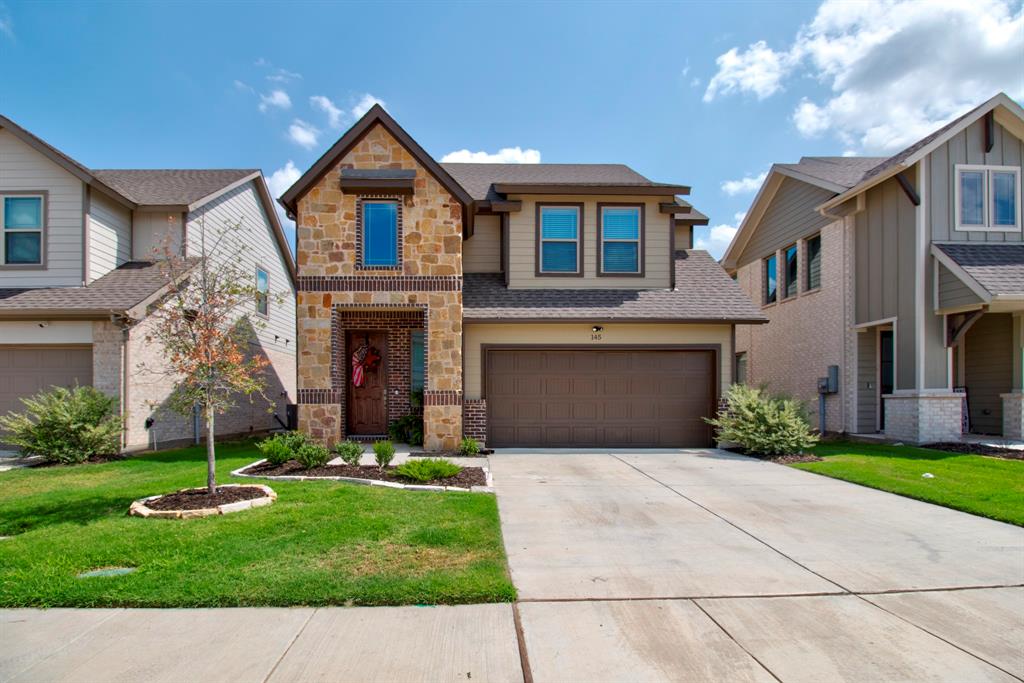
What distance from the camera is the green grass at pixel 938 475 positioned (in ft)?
24.6

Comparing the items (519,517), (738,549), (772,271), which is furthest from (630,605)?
(772,271)

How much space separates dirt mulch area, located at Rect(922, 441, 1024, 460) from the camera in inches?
438

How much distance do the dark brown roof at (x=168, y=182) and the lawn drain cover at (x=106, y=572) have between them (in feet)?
36.1

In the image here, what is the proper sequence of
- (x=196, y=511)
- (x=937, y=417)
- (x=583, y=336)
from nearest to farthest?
(x=196, y=511)
(x=937, y=417)
(x=583, y=336)

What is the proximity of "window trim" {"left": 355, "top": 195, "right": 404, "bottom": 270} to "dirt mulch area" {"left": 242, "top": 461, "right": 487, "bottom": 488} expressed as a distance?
14.3ft

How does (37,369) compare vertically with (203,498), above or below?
above

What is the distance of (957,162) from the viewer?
42.3ft

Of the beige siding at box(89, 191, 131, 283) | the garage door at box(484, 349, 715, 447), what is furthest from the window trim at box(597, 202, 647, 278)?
the beige siding at box(89, 191, 131, 283)

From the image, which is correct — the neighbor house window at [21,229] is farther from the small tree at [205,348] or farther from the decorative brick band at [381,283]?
the small tree at [205,348]

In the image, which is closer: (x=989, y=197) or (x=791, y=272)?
(x=989, y=197)

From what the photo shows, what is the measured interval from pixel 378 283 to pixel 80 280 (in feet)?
21.8

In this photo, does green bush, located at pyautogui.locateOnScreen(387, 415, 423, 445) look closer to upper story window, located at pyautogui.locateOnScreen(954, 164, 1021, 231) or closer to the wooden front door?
the wooden front door

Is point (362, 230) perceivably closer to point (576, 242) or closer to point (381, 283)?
point (381, 283)

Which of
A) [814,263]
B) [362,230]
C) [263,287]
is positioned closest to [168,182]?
[263,287]
